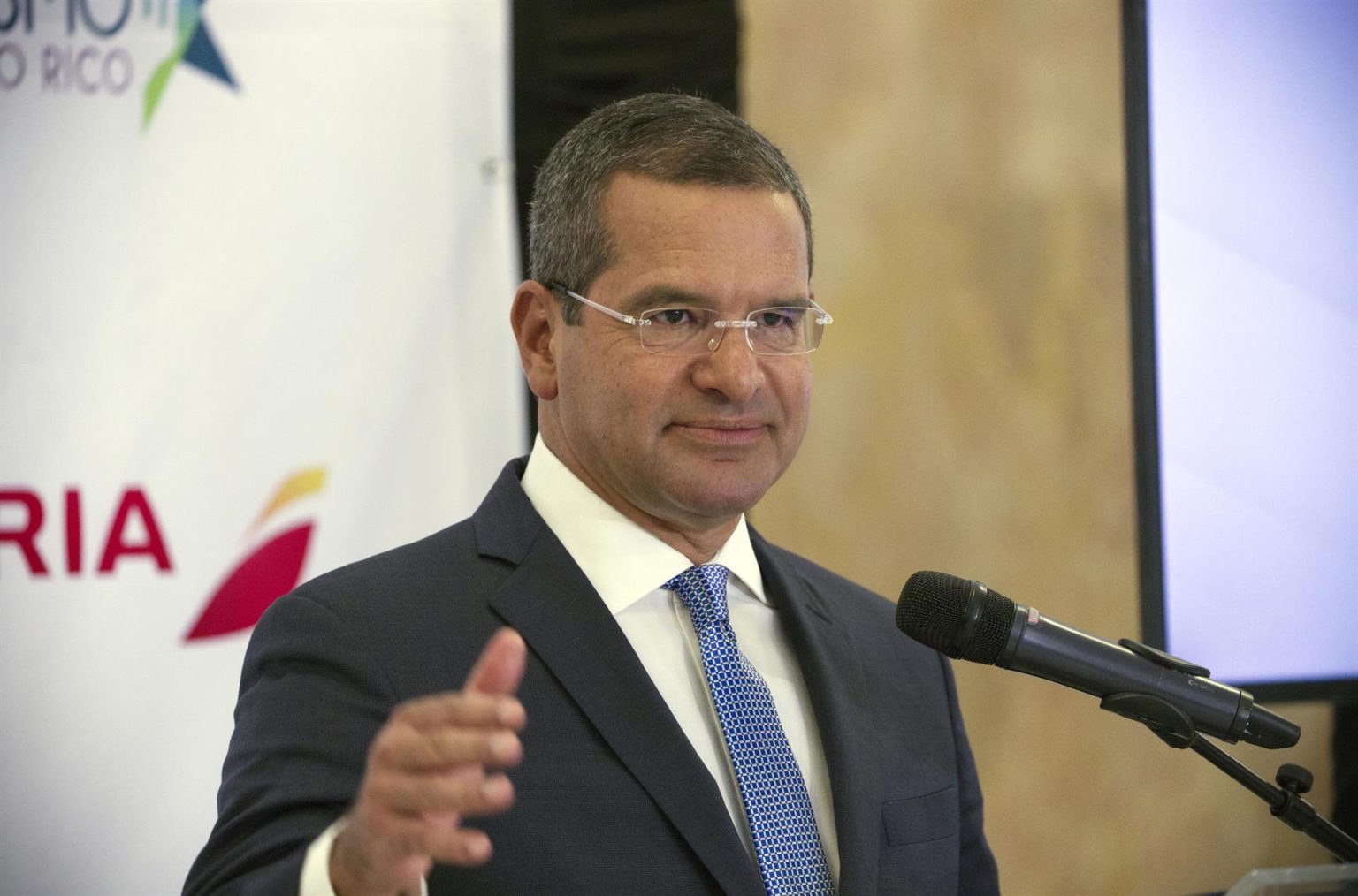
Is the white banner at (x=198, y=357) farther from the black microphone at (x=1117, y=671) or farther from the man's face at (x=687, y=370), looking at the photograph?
the black microphone at (x=1117, y=671)

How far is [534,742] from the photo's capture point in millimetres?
1658

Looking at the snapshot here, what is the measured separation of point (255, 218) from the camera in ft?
9.13

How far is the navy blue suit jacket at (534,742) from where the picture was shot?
1.54m

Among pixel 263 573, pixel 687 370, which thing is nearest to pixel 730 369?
pixel 687 370

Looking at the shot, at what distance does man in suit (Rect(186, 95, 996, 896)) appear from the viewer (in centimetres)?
160

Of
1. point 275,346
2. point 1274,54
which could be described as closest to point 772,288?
point 275,346

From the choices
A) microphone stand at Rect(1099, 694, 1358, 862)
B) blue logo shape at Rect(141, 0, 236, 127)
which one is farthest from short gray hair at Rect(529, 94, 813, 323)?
blue logo shape at Rect(141, 0, 236, 127)

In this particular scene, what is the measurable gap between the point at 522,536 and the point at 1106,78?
2.51m

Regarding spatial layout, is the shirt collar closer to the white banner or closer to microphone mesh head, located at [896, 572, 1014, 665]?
microphone mesh head, located at [896, 572, 1014, 665]

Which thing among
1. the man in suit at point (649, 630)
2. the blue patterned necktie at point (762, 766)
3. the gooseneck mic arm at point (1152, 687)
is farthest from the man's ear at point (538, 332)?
the gooseneck mic arm at point (1152, 687)

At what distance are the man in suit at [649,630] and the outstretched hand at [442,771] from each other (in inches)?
13.5

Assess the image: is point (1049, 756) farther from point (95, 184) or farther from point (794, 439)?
point (95, 184)

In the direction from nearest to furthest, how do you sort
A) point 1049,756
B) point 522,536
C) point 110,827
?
point 522,536 → point 110,827 → point 1049,756

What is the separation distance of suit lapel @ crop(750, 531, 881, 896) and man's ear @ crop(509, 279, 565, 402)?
38cm
